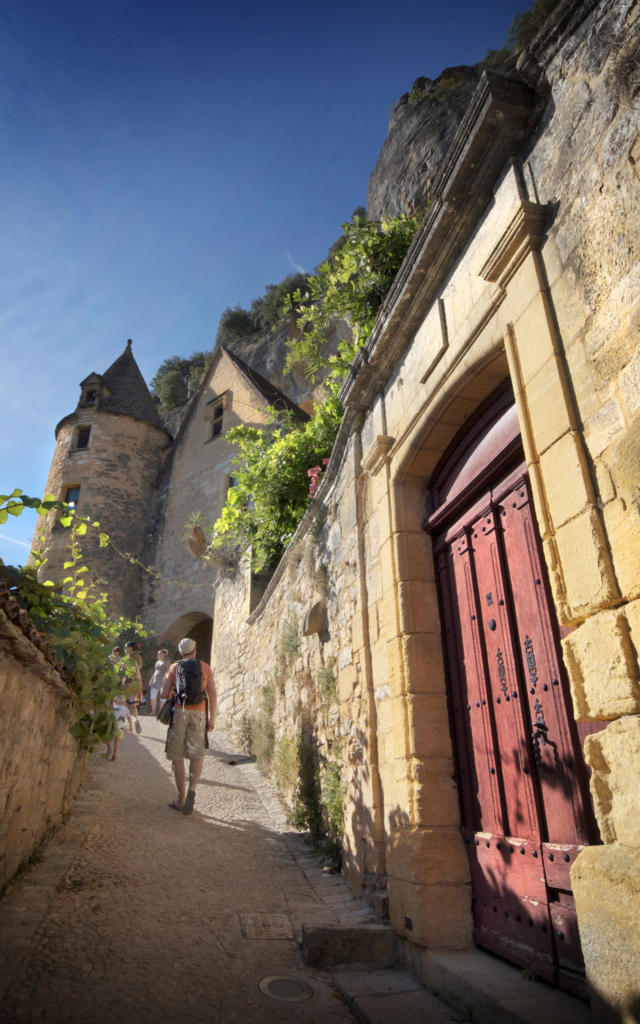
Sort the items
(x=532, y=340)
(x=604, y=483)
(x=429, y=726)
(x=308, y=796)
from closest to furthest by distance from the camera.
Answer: (x=604, y=483) < (x=532, y=340) < (x=429, y=726) < (x=308, y=796)

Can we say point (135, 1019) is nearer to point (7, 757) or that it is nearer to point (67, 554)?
point (7, 757)

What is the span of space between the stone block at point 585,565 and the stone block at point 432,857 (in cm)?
154

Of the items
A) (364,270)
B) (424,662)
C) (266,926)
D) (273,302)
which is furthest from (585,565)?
(273,302)

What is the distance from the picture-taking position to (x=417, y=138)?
14227mm

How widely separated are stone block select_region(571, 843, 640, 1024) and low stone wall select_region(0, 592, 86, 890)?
2.08m

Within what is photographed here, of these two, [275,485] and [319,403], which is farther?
[319,403]

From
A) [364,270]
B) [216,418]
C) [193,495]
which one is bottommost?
[364,270]

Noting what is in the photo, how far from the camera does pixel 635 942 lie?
1.46 m

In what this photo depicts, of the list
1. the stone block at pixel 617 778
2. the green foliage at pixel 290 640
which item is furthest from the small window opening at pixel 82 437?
the stone block at pixel 617 778

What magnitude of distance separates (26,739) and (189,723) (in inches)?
87.9

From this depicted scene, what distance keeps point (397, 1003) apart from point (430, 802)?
31.2 inches

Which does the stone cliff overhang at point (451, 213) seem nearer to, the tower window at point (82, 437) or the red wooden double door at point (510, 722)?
the red wooden double door at point (510, 722)

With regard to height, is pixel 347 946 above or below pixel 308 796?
below

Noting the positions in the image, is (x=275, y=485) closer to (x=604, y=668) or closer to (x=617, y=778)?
(x=604, y=668)
